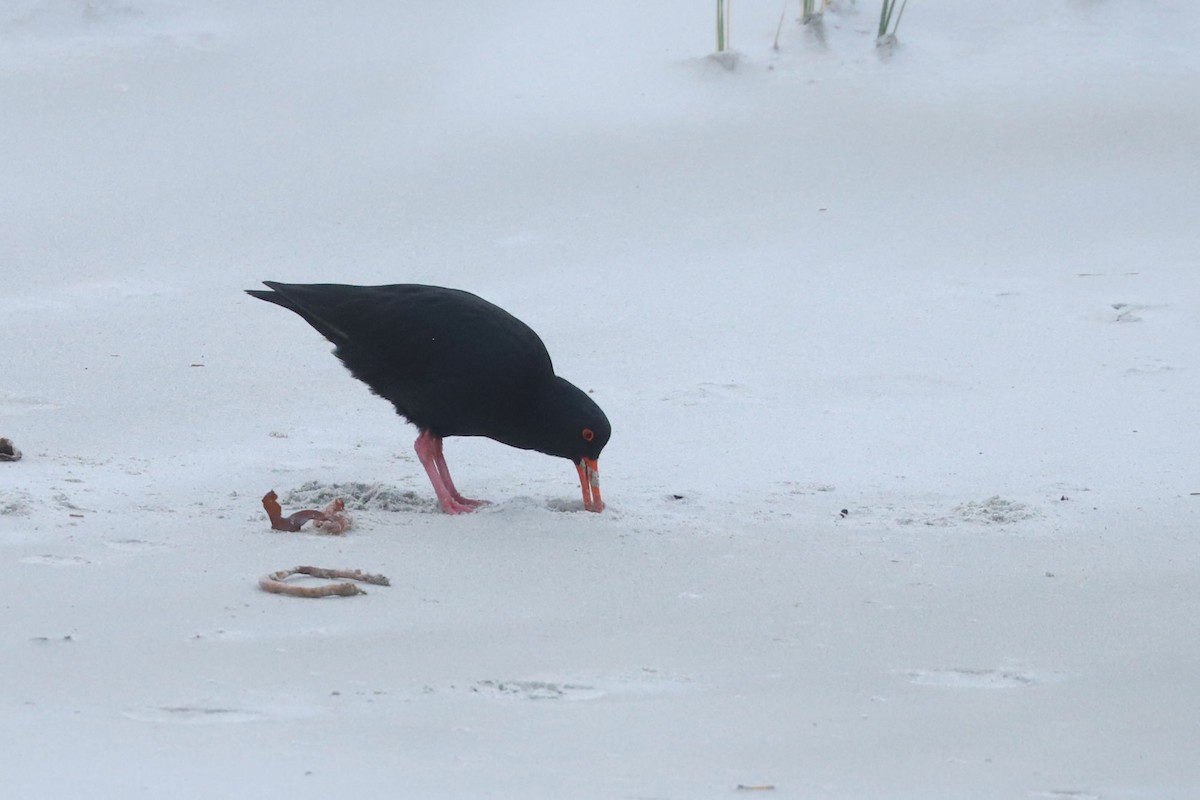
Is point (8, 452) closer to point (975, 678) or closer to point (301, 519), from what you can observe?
point (301, 519)

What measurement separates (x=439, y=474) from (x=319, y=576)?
4.48 ft

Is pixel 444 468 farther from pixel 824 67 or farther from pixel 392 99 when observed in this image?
pixel 824 67

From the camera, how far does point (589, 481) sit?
16.5 feet

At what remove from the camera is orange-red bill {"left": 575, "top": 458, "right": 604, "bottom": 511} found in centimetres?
495

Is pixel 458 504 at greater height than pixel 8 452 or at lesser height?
lesser

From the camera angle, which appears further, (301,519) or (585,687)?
(301,519)

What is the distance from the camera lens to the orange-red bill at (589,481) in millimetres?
4949

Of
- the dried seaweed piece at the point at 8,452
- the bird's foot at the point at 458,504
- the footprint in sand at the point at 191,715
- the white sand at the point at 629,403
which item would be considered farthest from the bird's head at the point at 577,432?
the footprint in sand at the point at 191,715

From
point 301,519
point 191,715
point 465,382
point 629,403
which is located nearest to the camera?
point 191,715

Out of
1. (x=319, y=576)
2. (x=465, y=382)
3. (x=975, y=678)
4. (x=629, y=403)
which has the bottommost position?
(x=629, y=403)

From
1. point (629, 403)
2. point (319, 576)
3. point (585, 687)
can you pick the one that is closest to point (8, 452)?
point (319, 576)

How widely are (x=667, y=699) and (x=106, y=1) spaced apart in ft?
32.5

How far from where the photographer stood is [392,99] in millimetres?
10289

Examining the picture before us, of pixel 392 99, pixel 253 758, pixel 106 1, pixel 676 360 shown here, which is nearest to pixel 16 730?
pixel 253 758
